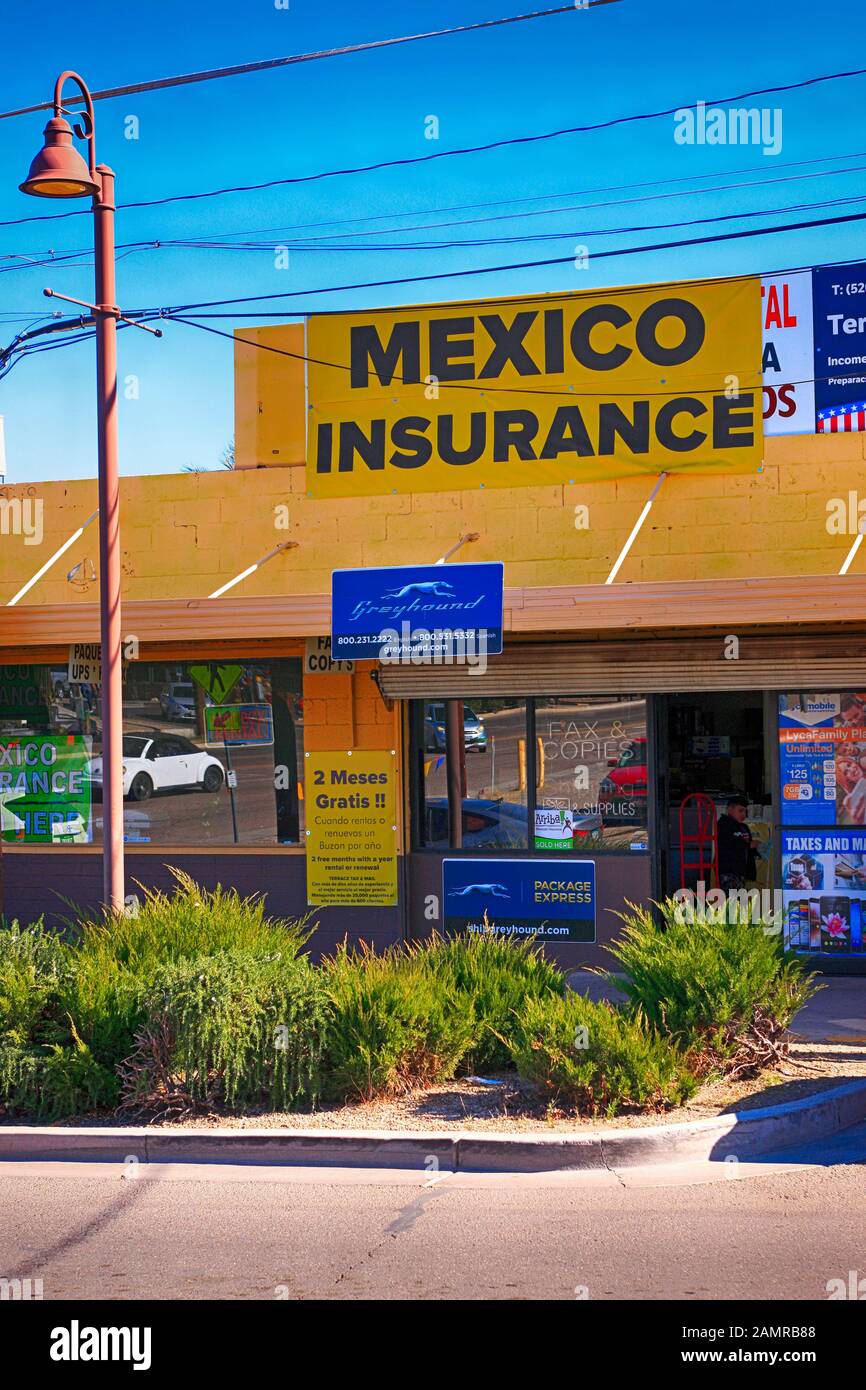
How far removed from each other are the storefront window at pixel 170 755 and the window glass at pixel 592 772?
2603mm

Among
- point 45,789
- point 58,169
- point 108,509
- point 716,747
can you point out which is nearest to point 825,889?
point 716,747

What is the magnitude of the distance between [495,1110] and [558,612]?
5.23 meters

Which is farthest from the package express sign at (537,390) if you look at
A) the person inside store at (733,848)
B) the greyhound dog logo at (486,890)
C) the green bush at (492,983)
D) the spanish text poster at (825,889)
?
the green bush at (492,983)

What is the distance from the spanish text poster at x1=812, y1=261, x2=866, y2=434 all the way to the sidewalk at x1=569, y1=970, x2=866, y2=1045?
17.2ft

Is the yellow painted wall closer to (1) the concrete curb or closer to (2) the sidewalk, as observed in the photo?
(2) the sidewalk

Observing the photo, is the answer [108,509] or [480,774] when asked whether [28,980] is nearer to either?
[108,509]

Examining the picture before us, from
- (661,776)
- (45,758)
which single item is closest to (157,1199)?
(661,776)

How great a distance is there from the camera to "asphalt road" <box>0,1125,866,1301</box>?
19.6 feet

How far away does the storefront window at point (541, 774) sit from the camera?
13.6m

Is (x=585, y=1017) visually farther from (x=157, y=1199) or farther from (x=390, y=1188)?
(x=157, y=1199)

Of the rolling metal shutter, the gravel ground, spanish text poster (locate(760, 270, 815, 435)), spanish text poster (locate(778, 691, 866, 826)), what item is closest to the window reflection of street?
the rolling metal shutter

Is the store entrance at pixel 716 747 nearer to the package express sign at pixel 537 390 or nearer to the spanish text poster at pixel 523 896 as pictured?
the spanish text poster at pixel 523 896

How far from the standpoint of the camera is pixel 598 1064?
833 cm

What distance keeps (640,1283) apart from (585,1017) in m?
2.65
